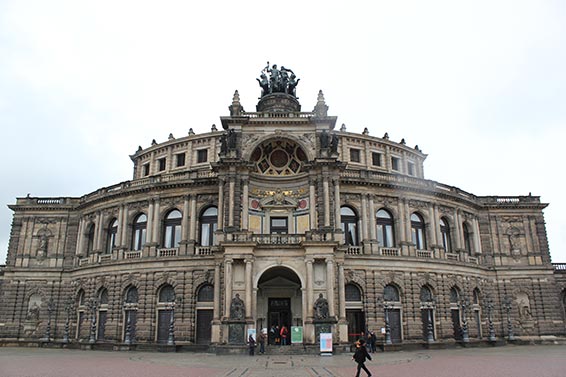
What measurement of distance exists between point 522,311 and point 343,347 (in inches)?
977

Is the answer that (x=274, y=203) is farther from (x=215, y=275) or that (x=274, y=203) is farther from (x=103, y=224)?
(x=103, y=224)

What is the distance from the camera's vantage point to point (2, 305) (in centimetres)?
4838

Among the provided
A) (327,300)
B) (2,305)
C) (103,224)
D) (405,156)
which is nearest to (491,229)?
(405,156)

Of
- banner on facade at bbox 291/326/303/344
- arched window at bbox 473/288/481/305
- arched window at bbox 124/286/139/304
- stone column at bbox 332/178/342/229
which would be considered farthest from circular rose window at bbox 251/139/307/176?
arched window at bbox 473/288/481/305

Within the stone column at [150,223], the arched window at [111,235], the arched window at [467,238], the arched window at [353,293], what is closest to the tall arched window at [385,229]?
the arched window at [353,293]

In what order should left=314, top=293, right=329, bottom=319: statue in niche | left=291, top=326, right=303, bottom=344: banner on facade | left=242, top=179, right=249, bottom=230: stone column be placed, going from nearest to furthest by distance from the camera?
1. left=314, top=293, right=329, bottom=319: statue in niche
2. left=291, top=326, right=303, bottom=344: banner on facade
3. left=242, top=179, right=249, bottom=230: stone column

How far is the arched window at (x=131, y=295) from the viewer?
42.8m

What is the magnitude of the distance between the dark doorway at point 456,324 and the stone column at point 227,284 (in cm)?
2168

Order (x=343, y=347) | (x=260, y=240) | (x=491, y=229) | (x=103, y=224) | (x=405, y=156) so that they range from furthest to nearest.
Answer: (x=405, y=156) < (x=491, y=229) < (x=103, y=224) < (x=260, y=240) < (x=343, y=347)

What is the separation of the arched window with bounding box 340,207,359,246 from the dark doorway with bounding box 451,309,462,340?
1159cm

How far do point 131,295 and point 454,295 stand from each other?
3002 cm

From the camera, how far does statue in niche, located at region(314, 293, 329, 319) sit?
33531 mm

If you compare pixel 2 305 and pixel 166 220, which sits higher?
pixel 166 220

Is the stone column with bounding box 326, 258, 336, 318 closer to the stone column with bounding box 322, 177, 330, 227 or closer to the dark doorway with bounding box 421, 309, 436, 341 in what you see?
the stone column with bounding box 322, 177, 330, 227
